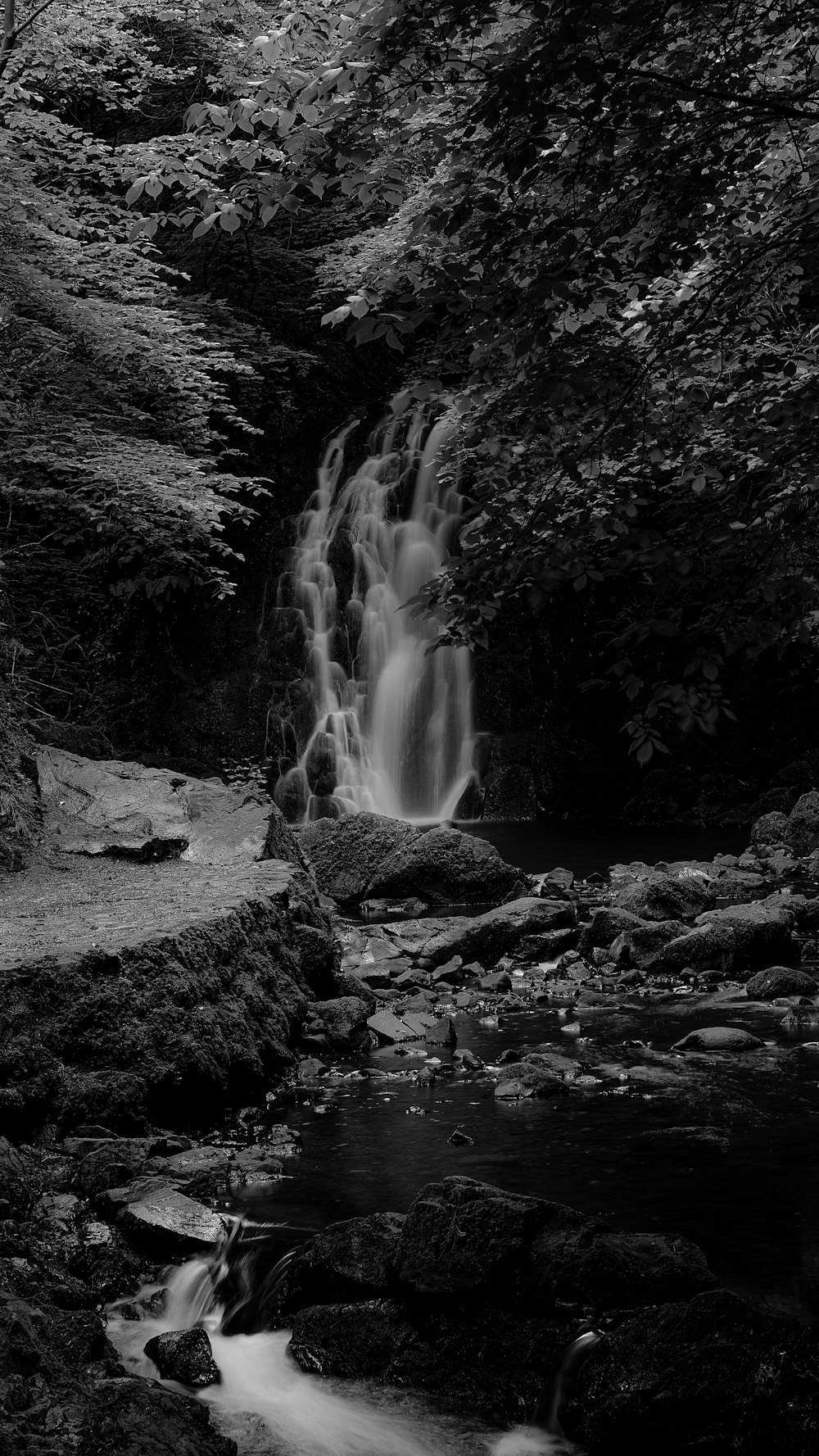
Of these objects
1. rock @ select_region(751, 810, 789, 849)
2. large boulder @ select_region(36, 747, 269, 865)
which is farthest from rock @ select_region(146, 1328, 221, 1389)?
rock @ select_region(751, 810, 789, 849)

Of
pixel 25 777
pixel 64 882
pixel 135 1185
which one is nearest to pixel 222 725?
pixel 25 777

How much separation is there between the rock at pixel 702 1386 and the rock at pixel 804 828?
41.9 ft

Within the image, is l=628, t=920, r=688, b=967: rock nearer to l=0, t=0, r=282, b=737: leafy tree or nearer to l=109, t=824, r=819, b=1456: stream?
l=109, t=824, r=819, b=1456: stream

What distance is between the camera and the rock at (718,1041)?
683 centimetres

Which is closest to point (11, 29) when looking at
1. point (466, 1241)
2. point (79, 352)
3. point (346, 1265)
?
point (79, 352)

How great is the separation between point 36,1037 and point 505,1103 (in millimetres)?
2437

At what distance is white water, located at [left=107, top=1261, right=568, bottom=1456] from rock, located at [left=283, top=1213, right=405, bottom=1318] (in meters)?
0.17

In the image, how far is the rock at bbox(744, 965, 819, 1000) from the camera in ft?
26.6

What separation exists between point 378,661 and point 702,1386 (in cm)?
1752

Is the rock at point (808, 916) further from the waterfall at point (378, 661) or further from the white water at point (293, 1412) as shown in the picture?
the waterfall at point (378, 661)

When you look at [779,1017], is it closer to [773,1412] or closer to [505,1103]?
[505,1103]

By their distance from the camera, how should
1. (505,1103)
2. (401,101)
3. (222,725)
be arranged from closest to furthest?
(401,101)
(505,1103)
(222,725)

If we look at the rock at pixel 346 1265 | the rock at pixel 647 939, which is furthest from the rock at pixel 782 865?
the rock at pixel 346 1265

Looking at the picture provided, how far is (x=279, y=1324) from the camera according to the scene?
13.2 ft
